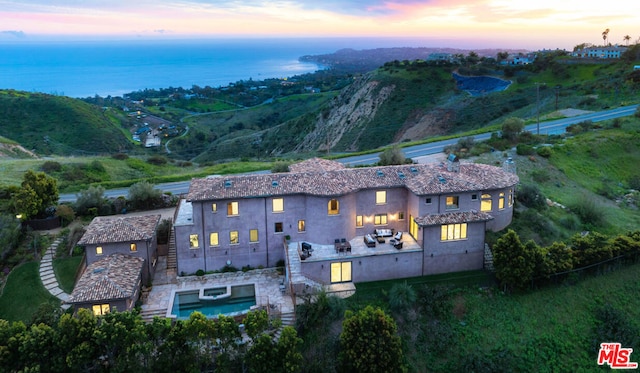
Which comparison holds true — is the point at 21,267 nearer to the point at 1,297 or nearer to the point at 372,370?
the point at 1,297

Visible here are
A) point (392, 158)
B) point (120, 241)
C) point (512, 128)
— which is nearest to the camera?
point (120, 241)

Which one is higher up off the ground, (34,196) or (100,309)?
(34,196)

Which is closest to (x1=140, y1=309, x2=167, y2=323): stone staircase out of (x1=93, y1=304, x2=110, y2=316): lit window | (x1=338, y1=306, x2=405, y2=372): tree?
(x1=93, y1=304, x2=110, y2=316): lit window

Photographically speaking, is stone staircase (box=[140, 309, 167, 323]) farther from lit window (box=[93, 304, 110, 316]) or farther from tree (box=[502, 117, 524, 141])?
tree (box=[502, 117, 524, 141])

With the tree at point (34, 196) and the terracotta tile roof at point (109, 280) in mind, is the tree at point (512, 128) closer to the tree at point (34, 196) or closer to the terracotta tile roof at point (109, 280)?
the terracotta tile roof at point (109, 280)

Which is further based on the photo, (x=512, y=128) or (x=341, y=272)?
(x=512, y=128)

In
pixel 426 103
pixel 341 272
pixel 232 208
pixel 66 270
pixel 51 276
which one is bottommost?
pixel 51 276

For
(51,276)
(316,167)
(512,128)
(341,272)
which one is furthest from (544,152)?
(51,276)

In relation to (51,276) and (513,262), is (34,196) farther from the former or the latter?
(513,262)
